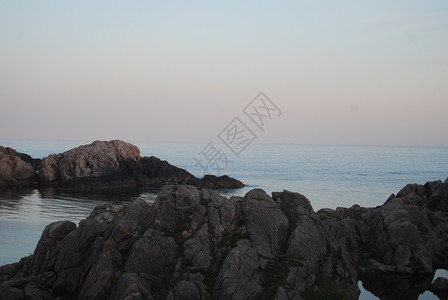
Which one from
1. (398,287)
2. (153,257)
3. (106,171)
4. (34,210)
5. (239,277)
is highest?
(153,257)

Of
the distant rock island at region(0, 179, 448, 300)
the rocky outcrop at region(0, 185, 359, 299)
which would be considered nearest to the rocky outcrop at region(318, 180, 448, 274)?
the distant rock island at region(0, 179, 448, 300)

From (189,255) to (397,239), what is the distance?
19445 millimetres

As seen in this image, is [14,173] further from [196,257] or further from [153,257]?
[196,257]

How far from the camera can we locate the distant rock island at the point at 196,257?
80.3 ft

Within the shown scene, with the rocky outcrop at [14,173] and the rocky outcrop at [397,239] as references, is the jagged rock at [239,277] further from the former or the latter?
the rocky outcrop at [14,173]

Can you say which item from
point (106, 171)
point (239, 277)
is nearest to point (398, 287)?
point (239, 277)

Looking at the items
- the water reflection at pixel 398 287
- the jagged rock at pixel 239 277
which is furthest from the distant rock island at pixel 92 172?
the jagged rock at pixel 239 277

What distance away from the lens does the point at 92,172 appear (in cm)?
9388

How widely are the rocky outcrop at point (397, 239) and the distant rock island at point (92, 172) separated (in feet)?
163

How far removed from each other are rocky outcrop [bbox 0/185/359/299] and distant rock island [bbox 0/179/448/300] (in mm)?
57

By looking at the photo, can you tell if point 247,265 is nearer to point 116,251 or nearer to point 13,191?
point 116,251

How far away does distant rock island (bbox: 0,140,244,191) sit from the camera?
9062 centimetres

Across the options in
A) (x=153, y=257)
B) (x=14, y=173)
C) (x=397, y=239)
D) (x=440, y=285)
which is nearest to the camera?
(x=153, y=257)

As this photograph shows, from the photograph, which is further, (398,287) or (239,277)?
(398,287)
